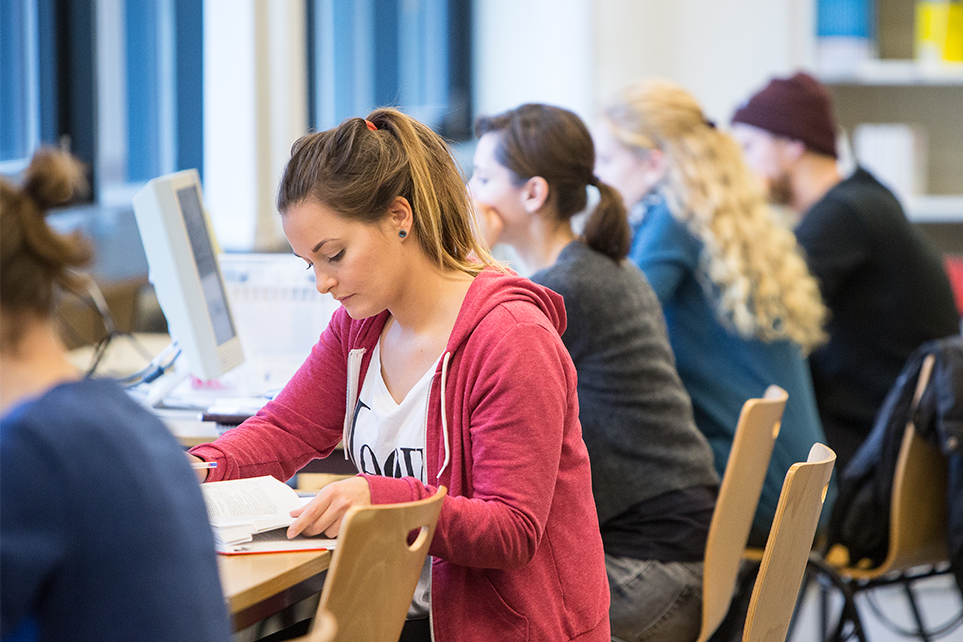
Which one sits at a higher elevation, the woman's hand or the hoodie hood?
the hoodie hood

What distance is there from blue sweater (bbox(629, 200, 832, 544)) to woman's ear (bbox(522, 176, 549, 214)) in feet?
1.62

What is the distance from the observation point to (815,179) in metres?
3.12

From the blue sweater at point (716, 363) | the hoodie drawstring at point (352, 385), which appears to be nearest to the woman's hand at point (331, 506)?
the hoodie drawstring at point (352, 385)

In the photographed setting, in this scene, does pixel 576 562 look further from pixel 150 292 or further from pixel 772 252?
pixel 150 292

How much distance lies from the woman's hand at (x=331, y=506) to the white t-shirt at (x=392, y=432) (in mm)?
141

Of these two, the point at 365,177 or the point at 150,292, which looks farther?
the point at 150,292

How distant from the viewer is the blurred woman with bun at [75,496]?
678 mm

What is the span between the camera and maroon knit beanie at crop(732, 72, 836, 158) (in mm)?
3086

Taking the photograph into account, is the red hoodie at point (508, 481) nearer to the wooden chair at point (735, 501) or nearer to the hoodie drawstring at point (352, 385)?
the hoodie drawstring at point (352, 385)

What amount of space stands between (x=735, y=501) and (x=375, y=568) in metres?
0.78

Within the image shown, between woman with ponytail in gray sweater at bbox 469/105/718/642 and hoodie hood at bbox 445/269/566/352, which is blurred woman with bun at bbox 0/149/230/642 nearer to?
hoodie hood at bbox 445/269/566/352

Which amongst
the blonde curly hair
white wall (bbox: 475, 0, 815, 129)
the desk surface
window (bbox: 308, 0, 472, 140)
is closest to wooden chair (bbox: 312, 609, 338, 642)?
the desk surface

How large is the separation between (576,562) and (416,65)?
4.38m

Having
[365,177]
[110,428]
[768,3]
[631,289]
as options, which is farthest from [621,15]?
[110,428]
